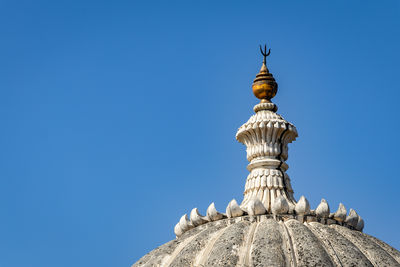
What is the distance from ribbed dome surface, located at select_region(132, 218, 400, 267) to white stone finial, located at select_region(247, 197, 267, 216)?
115 millimetres

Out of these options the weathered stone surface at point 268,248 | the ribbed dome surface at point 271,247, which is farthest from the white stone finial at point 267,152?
the weathered stone surface at point 268,248

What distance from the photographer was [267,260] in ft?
50.5

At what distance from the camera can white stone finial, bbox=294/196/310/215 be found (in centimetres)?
1730

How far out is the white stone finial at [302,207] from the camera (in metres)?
17.3

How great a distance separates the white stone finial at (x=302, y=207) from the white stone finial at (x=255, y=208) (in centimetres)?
67

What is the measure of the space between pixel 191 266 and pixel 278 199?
252cm

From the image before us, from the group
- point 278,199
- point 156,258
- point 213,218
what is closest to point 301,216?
point 278,199

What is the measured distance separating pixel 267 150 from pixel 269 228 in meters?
2.96

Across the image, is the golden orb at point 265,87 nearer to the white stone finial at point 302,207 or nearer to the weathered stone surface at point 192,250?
the white stone finial at point 302,207

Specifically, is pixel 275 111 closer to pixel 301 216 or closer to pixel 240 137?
pixel 240 137

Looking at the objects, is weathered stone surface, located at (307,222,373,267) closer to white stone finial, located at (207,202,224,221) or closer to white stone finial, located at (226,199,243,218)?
white stone finial, located at (226,199,243,218)

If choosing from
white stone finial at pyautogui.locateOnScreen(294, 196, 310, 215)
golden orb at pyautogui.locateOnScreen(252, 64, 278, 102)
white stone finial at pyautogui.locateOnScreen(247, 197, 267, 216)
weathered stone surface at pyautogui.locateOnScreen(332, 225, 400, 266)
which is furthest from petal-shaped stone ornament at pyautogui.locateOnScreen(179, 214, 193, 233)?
golden orb at pyautogui.locateOnScreen(252, 64, 278, 102)

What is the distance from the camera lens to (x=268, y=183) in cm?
1852

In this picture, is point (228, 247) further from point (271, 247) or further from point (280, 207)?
point (280, 207)
